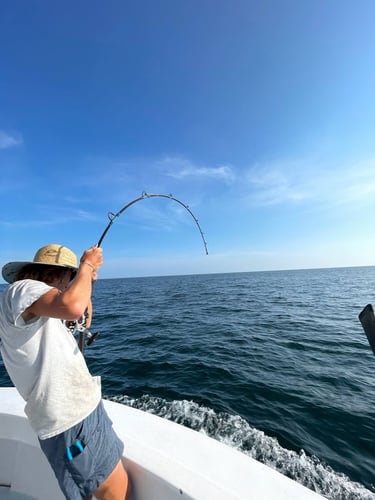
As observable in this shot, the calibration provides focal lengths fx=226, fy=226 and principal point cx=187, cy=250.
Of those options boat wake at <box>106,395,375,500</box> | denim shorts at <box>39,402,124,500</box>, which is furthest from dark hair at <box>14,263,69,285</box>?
boat wake at <box>106,395,375,500</box>

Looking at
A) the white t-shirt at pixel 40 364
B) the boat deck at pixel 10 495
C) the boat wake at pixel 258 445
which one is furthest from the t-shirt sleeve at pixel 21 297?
the boat wake at pixel 258 445

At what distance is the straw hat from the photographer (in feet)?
4.45

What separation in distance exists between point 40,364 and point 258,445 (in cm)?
375

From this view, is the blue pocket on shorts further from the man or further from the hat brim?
the hat brim

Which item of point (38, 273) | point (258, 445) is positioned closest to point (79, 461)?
point (38, 273)

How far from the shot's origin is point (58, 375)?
1.23 m

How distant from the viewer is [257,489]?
1.39 meters

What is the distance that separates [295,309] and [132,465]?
14.4 m

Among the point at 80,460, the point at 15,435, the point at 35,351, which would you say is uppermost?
the point at 35,351

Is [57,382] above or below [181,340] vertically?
above

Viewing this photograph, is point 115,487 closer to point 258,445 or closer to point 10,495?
point 10,495

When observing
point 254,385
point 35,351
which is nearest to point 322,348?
point 254,385

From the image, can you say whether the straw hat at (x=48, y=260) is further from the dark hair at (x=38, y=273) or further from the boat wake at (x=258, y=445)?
the boat wake at (x=258, y=445)

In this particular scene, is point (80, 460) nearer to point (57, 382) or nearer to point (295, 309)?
point (57, 382)
